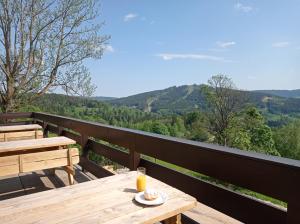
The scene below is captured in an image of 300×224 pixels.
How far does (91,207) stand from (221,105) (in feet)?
84.3

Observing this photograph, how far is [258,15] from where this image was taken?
20078 mm

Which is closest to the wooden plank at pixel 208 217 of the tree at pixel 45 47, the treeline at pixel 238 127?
the treeline at pixel 238 127

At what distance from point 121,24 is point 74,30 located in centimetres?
346

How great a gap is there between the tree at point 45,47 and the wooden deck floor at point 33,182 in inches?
242

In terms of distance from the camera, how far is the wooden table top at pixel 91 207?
141 cm

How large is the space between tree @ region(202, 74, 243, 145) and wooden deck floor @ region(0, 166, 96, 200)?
72.8 feet

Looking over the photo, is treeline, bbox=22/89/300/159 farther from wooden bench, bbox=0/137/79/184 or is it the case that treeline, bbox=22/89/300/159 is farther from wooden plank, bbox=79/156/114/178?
wooden bench, bbox=0/137/79/184

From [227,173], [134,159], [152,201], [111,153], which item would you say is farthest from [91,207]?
[111,153]

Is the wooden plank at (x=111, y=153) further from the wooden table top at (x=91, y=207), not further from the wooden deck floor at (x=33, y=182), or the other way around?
the wooden table top at (x=91, y=207)

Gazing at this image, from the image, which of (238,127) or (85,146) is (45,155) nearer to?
(85,146)

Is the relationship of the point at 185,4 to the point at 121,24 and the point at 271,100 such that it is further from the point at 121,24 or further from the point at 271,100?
the point at 271,100

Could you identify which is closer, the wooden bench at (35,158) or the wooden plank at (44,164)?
the wooden bench at (35,158)

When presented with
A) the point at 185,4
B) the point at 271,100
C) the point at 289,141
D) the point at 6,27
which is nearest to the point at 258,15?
the point at 185,4

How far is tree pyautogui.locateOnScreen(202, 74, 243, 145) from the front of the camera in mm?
25812
